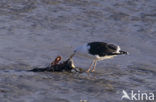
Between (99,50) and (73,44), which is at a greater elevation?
(99,50)

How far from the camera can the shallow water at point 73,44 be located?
8.23 meters

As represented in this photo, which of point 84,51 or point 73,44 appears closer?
point 84,51

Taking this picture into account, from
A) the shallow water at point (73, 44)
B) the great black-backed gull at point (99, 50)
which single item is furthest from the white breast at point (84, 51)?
the shallow water at point (73, 44)

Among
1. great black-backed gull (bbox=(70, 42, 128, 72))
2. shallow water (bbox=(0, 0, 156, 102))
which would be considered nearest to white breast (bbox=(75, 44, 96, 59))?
great black-backed gull (bbox=(70, 42, 128, 72))

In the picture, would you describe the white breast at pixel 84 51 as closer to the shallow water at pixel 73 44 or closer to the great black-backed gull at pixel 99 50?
the great black-backed gull at pixel 99 50

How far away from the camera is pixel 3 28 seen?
41.3 feet

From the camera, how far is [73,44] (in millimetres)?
11773

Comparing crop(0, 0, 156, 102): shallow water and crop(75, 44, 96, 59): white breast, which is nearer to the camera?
crop(0, 0, 156, 102): shallow water

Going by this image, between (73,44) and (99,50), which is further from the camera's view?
(73,44)

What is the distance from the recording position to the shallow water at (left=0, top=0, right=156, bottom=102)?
8.23 meters

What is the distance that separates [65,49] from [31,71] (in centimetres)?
225

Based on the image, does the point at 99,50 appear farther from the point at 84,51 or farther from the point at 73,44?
the point at 73,44

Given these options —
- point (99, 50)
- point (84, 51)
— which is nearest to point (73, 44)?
point (84, 51)

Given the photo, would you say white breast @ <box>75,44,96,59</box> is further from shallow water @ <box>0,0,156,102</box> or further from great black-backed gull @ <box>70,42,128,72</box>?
shallow water @ <box>0,0,156,102</box>
